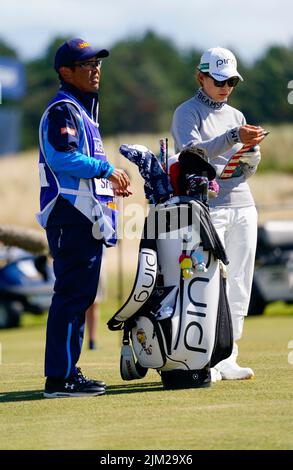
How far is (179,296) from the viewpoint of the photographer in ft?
23.2

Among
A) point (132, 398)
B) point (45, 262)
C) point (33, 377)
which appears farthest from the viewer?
point (45, 262)

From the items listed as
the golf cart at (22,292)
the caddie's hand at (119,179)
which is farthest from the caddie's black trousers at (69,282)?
the golf cart at (22,292)

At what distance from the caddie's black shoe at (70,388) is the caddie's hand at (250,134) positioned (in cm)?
167

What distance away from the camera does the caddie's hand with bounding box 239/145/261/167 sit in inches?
299

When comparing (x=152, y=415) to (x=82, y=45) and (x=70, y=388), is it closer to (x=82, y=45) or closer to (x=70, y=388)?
(x=70, y=388)

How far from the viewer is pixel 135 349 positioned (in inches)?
285

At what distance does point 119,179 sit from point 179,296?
0.75 meters

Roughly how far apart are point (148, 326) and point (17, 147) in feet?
243

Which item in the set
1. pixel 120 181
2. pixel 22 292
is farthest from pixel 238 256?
pixel 22 292

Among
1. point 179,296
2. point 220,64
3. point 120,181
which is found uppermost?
point 220,64

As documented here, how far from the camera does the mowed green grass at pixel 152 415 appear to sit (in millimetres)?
5488
